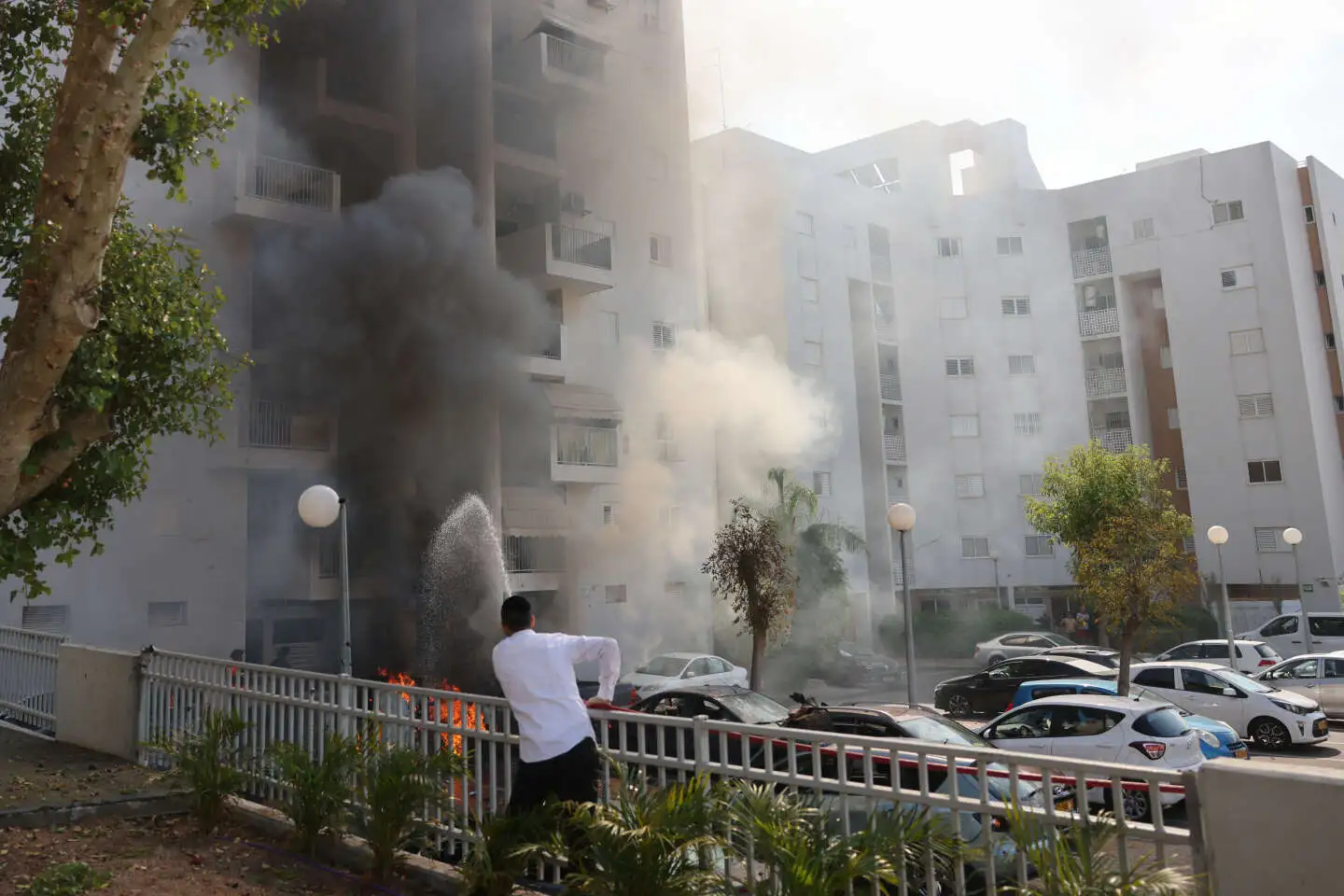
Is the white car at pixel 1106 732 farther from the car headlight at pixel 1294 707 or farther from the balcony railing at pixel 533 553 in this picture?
the balcony railing at pixel 533 553

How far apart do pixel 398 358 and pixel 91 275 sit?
15282mm

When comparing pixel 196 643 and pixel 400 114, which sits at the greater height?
pixel 400 114

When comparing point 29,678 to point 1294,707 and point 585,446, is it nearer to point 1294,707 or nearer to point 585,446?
point 585,446

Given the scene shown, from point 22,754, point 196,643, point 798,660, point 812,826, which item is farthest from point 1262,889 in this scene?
point 798,660

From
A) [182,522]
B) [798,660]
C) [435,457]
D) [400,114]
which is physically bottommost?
[798,660]

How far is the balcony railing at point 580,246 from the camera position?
23859 millimetres

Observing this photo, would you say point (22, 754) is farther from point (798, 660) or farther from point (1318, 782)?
point (798, 660)

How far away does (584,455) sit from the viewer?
23.5m

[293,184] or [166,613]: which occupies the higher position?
[293,184]

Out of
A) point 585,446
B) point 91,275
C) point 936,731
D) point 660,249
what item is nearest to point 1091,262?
point 660,249

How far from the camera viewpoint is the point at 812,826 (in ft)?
12.8

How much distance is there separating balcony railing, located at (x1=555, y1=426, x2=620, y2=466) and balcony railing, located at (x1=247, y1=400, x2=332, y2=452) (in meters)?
5.32

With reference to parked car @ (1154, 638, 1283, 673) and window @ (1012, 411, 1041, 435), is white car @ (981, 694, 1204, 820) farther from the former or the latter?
window @ (1012, 411, 1041, 435)

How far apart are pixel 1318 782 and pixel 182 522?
18294 millimetres
